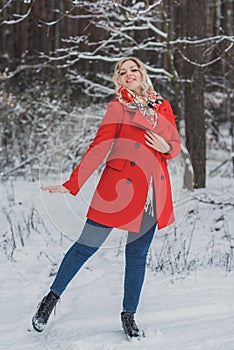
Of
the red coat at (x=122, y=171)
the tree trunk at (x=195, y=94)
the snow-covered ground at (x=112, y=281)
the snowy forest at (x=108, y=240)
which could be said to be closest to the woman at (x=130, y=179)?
the red coat at (x=122, y=171)

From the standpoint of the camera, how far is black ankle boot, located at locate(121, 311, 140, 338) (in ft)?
10.6

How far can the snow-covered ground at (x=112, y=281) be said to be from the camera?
3.27m

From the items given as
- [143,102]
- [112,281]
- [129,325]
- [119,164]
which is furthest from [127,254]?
[112,281]

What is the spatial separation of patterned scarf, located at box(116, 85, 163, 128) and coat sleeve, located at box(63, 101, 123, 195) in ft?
0.21

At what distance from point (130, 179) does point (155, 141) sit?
0.27 meters

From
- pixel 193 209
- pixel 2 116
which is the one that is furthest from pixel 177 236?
pixel 2 116

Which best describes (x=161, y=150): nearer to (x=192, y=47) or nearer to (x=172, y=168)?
(x=192, y=47)

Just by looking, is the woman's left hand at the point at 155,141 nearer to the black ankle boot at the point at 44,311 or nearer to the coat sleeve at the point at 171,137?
the coat sleeve at the point at 171,137

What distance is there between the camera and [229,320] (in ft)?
11.3

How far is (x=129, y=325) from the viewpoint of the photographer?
326cm

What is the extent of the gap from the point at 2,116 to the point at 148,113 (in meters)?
8.09

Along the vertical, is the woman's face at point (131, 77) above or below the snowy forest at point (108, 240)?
above

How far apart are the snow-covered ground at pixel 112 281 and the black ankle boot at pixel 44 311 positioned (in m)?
0.08

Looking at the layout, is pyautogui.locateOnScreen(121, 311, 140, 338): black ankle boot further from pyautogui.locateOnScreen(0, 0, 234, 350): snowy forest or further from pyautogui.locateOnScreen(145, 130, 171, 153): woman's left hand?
pyautogui.locateOnScreen(145, 130, 171, 153): woman's left hand
